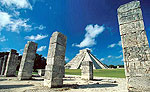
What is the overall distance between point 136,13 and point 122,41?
1.34 m

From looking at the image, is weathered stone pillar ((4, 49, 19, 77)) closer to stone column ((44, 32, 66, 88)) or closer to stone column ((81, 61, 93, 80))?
stone column ((44, 32, 66, 88))

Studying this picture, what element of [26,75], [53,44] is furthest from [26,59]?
[53,44]

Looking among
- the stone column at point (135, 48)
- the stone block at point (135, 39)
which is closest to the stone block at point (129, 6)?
the stone column at point (135, 48)

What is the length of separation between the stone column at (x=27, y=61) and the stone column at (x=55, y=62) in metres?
3.71

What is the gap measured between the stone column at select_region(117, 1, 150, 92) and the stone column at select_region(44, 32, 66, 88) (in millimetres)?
3713

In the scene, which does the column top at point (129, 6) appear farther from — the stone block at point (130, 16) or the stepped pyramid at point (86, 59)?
the stepped pyramid at point (86, 59)

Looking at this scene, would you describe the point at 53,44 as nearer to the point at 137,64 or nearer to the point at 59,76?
the point at 59,76

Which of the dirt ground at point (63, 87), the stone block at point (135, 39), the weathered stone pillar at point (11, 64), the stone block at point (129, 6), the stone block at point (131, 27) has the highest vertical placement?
the stone block at point (129, 6)

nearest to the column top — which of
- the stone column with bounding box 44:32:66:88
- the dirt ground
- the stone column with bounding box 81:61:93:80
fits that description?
the stone column with bounding box 44:32:66:88

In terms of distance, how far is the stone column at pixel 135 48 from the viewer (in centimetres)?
306

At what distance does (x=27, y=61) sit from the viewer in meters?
7.99

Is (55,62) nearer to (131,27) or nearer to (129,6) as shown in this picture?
(131,27)

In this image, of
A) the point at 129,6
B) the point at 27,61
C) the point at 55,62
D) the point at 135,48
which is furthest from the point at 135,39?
the point at 27,61

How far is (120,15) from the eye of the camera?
400 centimetres
